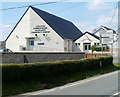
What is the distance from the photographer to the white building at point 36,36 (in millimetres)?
41281

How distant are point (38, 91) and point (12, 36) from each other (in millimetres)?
35294

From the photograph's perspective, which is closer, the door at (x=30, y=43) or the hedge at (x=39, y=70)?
the hedge at (x=39, y=70)

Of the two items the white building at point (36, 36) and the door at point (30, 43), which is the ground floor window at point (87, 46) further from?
the door at point (30, 43)

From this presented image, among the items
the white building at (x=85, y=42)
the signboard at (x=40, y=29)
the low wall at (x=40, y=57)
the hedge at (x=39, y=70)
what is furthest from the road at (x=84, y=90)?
the white building at (x=85, y=42)

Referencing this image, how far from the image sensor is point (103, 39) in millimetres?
26828

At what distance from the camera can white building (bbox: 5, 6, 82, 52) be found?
135 feet

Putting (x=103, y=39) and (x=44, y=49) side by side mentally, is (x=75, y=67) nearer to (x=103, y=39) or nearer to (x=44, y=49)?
(x=103, y=39)

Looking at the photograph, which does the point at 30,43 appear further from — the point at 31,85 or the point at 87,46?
the point at 31,85

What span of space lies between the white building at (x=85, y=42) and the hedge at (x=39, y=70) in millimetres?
27287

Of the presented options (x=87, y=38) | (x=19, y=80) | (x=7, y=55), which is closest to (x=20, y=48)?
(x=87, y=38)

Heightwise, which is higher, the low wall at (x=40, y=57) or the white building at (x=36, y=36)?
the white building at (x=36, y=36)

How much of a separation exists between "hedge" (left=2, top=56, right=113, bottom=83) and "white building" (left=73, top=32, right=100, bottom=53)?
89.5 ft

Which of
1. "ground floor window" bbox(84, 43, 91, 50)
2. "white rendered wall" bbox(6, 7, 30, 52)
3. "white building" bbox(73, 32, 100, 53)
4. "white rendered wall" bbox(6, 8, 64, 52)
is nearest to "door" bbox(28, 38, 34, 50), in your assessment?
"white rendered wall" bbox(6, 8, 64, 52)

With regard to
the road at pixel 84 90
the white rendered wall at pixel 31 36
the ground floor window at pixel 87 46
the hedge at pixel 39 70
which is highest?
the white rendered wall at pixel 31 36
